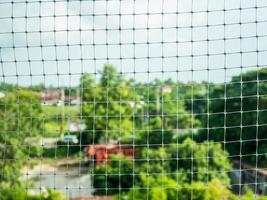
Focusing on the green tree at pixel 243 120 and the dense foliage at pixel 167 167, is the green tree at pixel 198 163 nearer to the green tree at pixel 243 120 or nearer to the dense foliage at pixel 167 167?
the dense foliage at pixel 167 167

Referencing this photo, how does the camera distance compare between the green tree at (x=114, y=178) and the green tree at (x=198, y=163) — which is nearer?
the green tree at (x=114, y=178)

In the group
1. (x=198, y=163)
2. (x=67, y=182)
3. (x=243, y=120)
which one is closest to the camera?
(x=67, y=182)

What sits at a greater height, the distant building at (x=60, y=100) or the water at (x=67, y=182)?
the distant building at (x=60, y=100)

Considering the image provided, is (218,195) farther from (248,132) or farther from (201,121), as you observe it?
(201,121)

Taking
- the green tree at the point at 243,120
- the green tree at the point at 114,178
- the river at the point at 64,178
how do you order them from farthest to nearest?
the green tree at the point at 243,120 → the green tree at the point at 114,178 → the river at the point at 64,178

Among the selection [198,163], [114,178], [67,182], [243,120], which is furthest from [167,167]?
[67,182]

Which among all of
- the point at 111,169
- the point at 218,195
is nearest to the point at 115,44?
the point at 218,195

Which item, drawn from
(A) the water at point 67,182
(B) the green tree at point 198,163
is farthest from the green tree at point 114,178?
(B) the green tree at point 198,163

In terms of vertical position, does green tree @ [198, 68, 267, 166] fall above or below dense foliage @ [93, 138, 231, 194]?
above

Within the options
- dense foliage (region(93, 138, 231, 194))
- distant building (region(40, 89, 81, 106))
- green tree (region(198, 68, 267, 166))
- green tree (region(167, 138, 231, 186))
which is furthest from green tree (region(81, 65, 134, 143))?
distant building (region(40, 89, 81, 106))

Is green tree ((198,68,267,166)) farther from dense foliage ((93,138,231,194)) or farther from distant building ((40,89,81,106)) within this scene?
distant building ((40,89,81,106))

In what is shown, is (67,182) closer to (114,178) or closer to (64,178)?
(114,178)

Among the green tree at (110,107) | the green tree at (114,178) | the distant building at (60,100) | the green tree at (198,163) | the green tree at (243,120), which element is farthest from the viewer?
Answer: the green tree at (110,107)

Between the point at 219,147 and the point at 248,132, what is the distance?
0.40 meters
